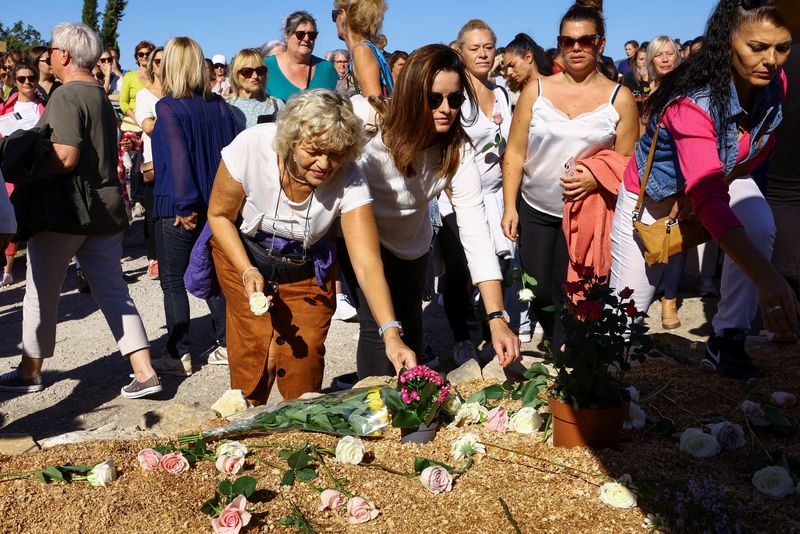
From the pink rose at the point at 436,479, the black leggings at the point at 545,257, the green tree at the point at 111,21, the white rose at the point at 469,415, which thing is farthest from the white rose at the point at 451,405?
the green tree at the point at 111,21

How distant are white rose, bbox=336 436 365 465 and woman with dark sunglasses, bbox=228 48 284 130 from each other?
154 inches

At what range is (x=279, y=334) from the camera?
422 cm

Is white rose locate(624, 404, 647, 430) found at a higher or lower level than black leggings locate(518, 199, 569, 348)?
lower

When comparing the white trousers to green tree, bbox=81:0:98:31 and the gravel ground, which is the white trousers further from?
green tree, bbox=81:0:98:31

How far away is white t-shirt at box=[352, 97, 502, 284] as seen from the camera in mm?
3914

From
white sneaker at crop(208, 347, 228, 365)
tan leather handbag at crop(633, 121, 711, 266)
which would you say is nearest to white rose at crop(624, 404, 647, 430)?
tan leather handbag at crop(633, 121, 711, 266)

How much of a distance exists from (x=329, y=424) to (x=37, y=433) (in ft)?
7.75

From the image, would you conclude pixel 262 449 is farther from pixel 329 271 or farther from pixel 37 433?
pixel 37 433

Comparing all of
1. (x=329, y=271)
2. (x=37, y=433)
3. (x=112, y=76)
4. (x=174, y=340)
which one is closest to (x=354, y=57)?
→ (x=329, y=271)

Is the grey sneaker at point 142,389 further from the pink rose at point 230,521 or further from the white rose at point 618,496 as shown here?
the white rose at point 618,496

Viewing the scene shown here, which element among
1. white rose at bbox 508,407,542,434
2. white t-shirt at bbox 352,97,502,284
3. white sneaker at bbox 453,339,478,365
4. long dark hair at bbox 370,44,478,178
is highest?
long dark hair at bbox 370,44,478,178

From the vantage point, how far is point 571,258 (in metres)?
4.82

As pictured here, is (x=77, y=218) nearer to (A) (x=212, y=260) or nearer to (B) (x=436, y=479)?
(A) (x=212, y=260)

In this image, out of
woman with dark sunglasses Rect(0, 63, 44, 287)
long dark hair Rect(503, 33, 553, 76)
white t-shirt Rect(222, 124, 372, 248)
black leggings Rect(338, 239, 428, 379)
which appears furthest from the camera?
woman with dark sunglasses Rect(0, 63, 44, 287)
